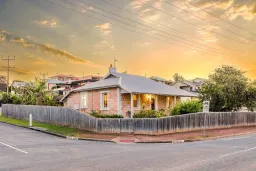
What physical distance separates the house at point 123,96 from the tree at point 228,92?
10.3ft

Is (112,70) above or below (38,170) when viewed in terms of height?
above

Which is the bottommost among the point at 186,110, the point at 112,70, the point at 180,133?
the point at 180,133

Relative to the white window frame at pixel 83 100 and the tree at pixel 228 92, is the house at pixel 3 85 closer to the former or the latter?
the white window frame at pixel 83 100

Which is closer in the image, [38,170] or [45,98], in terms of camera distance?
[38,170]

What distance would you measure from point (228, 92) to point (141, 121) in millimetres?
16303

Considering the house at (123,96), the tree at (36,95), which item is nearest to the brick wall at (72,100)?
the house at (123,96)

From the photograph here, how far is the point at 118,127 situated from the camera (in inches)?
896

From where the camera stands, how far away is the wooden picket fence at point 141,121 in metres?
22.5

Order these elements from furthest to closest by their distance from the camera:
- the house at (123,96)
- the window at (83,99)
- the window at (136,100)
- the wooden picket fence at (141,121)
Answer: the window at (83,99) < the window at (136,100) < the house at (123,96) < the wooden picket fence at (141,121)

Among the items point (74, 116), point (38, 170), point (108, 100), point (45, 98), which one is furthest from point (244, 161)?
point (45, 98)

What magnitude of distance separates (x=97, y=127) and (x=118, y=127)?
1.92 m

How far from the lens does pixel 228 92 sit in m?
34.0

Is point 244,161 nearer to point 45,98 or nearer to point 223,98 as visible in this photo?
point 223,98

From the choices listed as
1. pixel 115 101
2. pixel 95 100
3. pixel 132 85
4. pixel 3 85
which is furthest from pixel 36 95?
pixel 3 85
